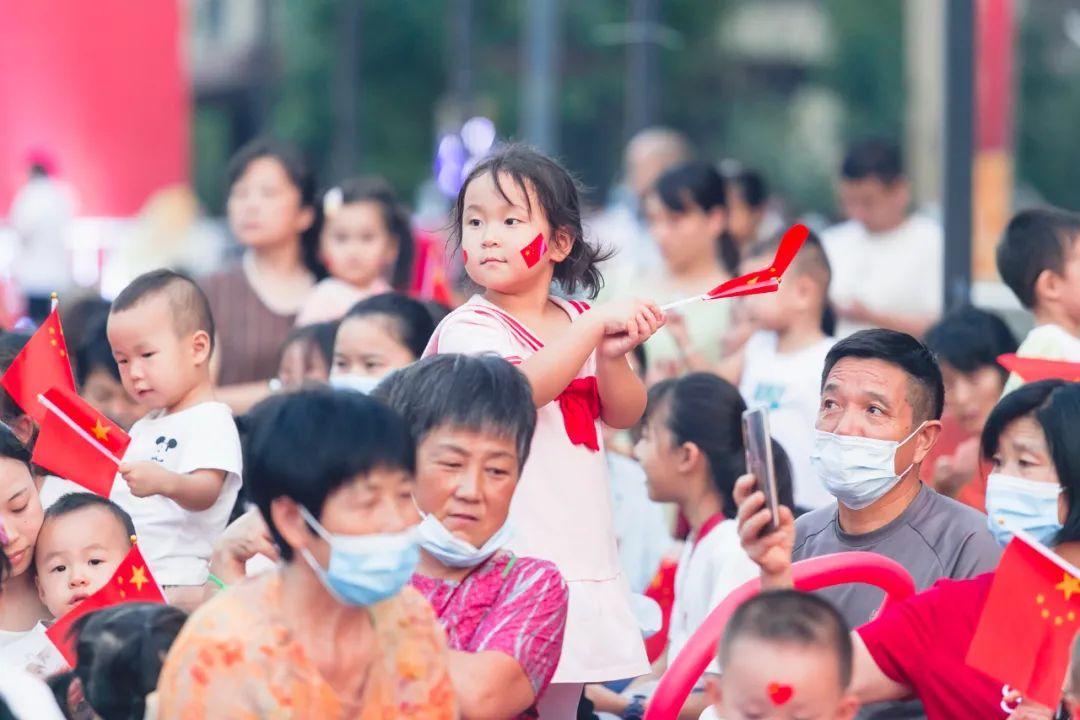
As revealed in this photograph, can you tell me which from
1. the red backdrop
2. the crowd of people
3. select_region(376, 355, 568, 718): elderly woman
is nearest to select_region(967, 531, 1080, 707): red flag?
the crowd of people

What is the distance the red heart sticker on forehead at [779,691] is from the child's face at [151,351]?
246cm

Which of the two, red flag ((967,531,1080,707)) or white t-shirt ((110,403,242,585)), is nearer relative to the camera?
red flag ((967,531,1080,707))

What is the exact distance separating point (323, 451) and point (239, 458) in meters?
2.04

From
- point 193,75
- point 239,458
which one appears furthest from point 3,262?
point 193,75

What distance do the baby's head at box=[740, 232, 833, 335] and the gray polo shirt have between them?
2374 millimetres

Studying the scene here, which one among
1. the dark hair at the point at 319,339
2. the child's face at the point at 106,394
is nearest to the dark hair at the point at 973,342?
the dark hair at the point at 319,339

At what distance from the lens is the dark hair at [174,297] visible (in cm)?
549

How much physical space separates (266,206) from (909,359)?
142 inches

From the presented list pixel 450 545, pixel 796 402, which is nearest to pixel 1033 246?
pixel 796 402

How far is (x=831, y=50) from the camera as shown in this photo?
38.3m

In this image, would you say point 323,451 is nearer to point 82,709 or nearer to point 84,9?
point 82,709

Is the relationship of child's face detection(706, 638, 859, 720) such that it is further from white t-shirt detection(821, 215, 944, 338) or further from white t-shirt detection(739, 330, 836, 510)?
white t-shirt detection(821, 215, 944, 338)

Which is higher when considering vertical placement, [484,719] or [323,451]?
[323,451]

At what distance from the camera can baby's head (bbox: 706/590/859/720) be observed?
3.57 m
